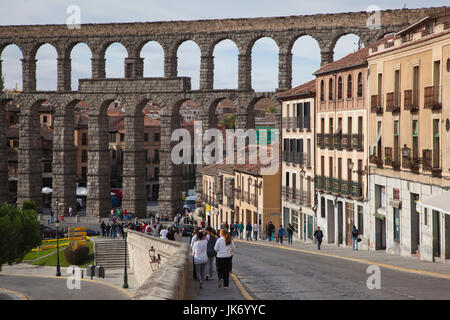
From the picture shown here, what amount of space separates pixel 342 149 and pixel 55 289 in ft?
82.5

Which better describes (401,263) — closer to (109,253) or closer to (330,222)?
(330,222)

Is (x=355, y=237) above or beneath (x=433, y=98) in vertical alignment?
beneath

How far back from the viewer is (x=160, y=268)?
19.7m

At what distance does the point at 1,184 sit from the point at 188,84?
25880mm

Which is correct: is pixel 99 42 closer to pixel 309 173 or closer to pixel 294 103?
pixel 294 103

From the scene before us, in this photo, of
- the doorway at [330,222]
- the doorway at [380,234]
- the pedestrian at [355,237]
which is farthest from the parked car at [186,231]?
the doorway at [380,234]

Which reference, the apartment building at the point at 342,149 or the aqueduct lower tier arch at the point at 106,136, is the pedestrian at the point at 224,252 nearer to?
the apartment building at the point at 342,149

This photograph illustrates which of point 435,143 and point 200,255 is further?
point 435,143

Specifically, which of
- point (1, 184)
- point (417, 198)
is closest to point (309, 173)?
point (417, 198)

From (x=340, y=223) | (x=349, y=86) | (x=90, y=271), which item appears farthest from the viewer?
(x=90, y=271)

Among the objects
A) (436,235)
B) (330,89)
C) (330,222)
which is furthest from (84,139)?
→ (436,235)

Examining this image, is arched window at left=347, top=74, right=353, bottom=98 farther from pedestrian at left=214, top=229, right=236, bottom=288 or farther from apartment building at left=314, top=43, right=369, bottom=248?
pedestrian at left=214, top=229, right=236, bottom=288

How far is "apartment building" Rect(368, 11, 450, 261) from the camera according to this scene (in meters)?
35.0
